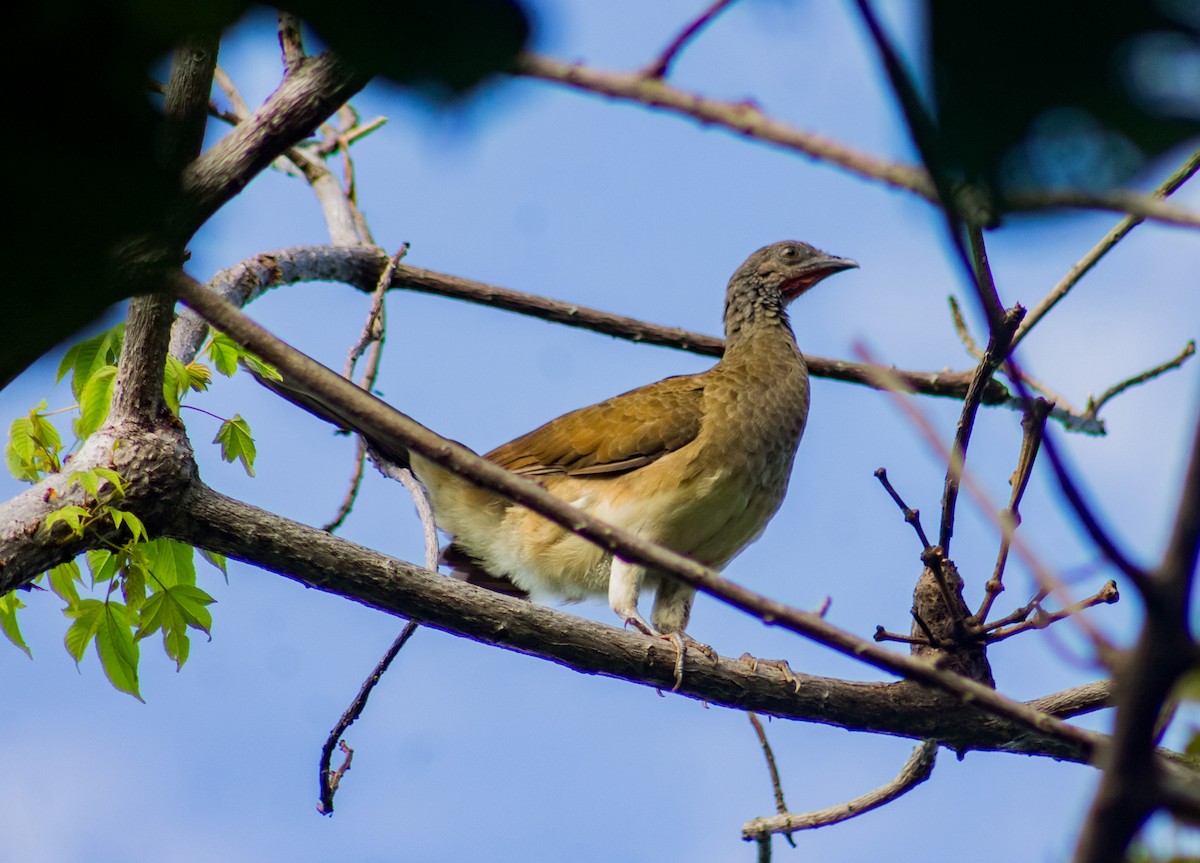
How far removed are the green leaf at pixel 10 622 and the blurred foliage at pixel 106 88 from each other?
2.53 meters

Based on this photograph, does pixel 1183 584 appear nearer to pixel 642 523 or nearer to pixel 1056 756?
pixel 1056 756

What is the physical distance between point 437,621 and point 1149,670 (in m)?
2.35

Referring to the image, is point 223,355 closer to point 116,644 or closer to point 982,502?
point 116,644

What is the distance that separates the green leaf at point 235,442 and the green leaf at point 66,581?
1.55 ft

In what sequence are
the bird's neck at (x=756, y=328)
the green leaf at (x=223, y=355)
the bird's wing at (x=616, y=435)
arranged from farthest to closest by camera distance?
the bird's neck at (x=756, y=328) → the bird's wing at (x=616, y=435) → the green leaf at (x=223, y=355)

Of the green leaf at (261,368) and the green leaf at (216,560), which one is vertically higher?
the green leaf at (261,368)

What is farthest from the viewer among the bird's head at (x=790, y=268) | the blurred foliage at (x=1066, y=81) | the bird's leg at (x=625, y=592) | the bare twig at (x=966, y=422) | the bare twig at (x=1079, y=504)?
the bird's head at (x=790, y=268)

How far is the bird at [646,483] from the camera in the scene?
4809mm

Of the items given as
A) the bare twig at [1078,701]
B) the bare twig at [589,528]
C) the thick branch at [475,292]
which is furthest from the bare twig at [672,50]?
the thick branch at [475,292]

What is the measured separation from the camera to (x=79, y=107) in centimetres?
62

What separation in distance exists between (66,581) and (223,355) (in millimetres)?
686

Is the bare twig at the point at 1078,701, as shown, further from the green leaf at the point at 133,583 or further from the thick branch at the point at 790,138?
the thick branch at the point at 790,138

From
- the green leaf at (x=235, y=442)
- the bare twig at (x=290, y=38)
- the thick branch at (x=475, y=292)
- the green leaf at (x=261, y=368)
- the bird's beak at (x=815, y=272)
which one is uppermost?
the bird's beak at (x=815, y=272)

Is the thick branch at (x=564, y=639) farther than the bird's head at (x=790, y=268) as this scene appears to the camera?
No
